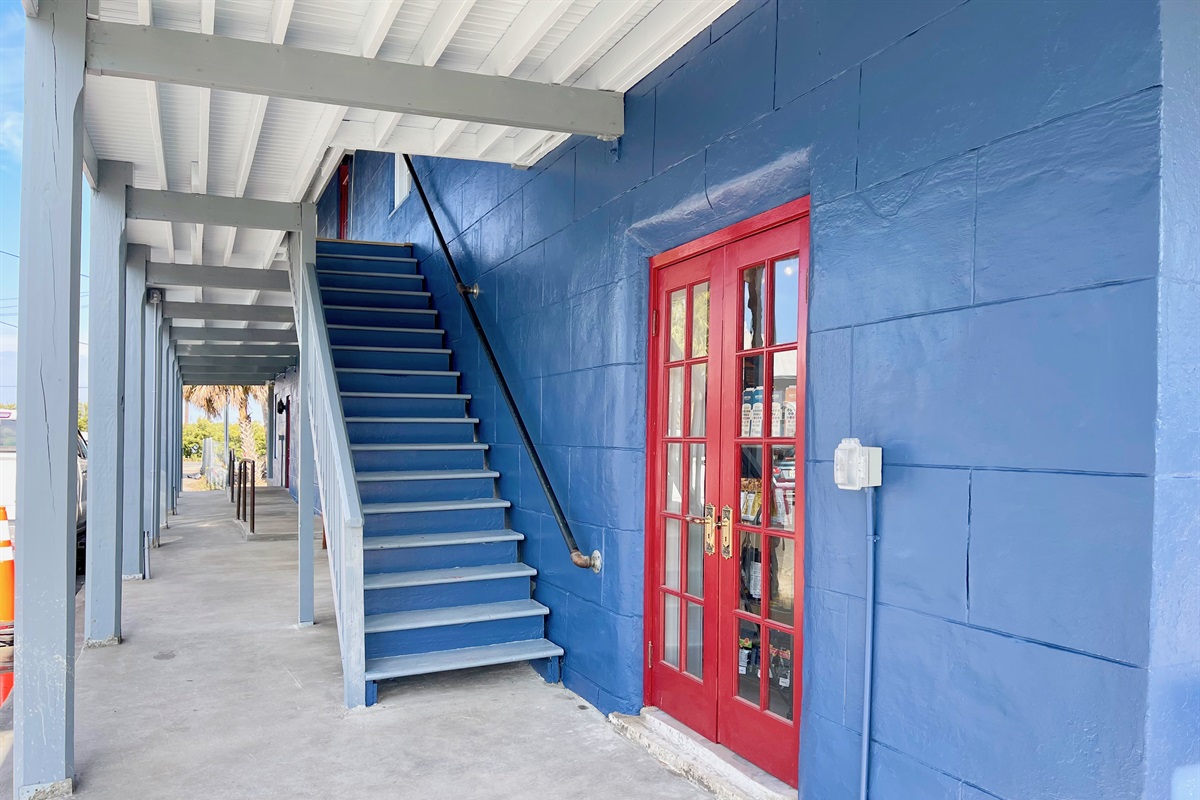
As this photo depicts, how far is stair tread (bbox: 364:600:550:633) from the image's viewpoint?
4.45 metres

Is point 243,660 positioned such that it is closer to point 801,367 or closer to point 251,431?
point 801,367

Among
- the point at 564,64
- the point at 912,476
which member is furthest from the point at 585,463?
the point at 912,476

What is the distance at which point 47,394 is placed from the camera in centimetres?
323

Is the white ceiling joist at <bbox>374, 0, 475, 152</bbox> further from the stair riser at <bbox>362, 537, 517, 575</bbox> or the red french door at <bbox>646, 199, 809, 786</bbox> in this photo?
the stair riser at <bbox>362, 537, 517, 575</bbox>

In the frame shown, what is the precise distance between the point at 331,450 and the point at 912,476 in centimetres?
331

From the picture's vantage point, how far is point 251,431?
2577 centimetres

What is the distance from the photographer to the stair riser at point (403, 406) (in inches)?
241

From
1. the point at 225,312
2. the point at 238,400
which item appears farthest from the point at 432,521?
the point at 238,400

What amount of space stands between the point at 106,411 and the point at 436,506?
2.23 meters

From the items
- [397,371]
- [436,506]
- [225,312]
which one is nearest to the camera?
[436,506]

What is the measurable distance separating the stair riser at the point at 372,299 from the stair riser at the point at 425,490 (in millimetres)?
2288

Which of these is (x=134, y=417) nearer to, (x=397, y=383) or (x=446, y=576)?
(x=397, y=383)

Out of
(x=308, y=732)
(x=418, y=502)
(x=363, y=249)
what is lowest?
(x=308, y=732)

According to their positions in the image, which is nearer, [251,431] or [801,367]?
[801,367]
